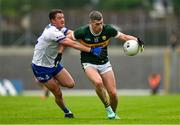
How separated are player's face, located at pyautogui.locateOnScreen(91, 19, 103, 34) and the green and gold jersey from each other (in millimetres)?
119

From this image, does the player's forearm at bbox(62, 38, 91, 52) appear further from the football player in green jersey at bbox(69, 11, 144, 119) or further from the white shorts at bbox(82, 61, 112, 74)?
the white shorts at bbox(82, 61, 112, 74)

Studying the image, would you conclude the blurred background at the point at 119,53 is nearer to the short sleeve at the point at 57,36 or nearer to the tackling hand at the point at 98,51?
the short sleeve at the point at 57,36

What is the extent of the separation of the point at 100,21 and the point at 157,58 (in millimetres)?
32673

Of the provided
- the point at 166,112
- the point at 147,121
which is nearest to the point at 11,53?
the point at 166,112

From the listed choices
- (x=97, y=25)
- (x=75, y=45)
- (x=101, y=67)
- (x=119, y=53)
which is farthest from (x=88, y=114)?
(x=119, y=53)

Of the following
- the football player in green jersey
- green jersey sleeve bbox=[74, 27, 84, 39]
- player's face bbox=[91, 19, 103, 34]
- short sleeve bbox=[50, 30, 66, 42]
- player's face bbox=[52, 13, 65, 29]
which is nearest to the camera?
player's face bbox=[91, 19, 103, 34]

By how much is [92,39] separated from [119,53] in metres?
36.6

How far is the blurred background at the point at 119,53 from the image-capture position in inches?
1786

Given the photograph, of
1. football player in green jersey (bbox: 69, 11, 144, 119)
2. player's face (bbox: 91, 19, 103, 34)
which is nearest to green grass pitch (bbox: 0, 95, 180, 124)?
football player in green jersey (bbox: 69, 11, 144, 119)

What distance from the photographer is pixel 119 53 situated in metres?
54.9

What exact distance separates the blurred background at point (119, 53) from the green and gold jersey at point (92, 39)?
23.8m

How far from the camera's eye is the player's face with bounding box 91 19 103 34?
18156mm

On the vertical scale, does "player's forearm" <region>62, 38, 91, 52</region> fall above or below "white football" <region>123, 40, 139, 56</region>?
above

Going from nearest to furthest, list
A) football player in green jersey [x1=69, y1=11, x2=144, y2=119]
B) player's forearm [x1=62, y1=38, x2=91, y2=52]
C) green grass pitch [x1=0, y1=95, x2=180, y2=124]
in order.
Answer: green grass pitch [x1=0, y1=95, x2=180, y2=124]
player's forearm [x1=62, y1=38, x2=91, y2=52]
football player in green jersey [x1=69, y1=11, x2=144, y2=119]
